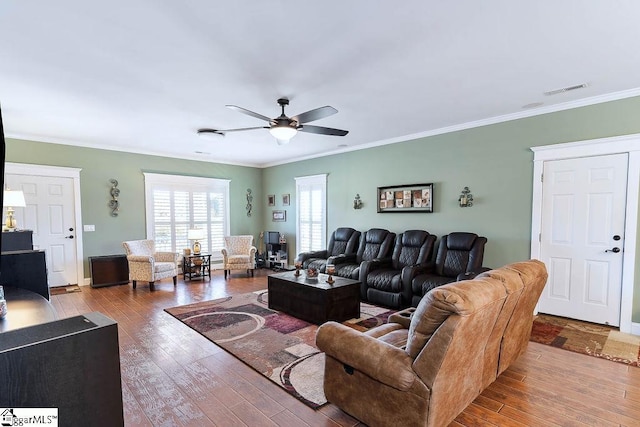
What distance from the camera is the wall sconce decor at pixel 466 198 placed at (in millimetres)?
4855

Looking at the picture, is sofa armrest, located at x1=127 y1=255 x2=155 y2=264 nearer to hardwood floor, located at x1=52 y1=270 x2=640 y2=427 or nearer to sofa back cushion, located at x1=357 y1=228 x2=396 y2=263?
hardwood floor, located at x1=52 y1=270 x2=640 y2=427

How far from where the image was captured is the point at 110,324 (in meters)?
0.99

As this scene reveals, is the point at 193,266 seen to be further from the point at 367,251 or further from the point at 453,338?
the point at 453,338

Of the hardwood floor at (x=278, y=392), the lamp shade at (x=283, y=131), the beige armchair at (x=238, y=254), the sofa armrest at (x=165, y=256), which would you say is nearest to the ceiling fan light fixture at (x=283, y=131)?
the lamp shade at (x=283, y=131)

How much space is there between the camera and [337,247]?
20.4 feet

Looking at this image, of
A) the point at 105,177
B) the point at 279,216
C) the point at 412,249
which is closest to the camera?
the point at 412,249

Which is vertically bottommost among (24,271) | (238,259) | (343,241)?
(238,259)

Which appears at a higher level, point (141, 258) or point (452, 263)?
point (452, 263)

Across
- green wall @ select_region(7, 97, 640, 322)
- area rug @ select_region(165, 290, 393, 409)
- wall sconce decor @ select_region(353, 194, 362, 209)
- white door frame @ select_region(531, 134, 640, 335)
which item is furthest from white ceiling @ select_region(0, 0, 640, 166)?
area rug @ select_region(165, 290, 393, 409)

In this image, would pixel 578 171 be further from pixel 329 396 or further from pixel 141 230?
pixel 141 230

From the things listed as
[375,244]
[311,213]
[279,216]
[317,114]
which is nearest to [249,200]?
[279,216]

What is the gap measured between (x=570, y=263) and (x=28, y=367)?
5085 mm

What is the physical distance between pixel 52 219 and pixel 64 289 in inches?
50.0

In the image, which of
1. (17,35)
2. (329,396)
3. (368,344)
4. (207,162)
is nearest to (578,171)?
(368,344)
